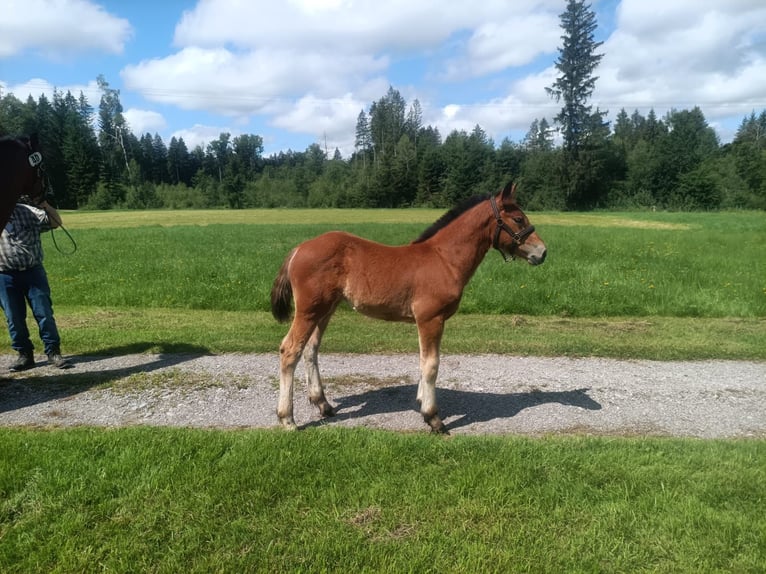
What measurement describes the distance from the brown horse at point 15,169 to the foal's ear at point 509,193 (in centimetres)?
540

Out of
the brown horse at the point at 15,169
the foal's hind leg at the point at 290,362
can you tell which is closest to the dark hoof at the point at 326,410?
the foal's hind leg at the point at 290,362

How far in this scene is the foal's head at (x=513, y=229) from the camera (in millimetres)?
5828

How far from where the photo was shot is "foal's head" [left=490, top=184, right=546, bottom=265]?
5.83 m

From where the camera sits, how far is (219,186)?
10775 cm

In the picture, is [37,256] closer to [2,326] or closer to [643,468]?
[2,326]

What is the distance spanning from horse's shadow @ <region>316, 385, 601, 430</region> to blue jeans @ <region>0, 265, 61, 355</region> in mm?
4870

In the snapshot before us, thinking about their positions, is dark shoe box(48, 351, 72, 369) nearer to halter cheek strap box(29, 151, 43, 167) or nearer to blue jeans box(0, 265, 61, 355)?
blue jeans box(0, 265, 61, 355)

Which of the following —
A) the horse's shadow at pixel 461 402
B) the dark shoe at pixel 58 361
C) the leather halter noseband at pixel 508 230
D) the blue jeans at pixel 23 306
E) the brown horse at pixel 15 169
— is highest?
the brown horse at pixel 15 169

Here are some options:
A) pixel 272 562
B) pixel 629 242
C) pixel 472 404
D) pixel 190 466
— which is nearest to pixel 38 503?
pixel 190 466

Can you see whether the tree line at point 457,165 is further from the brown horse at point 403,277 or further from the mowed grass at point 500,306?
the brown horse at point 403,277

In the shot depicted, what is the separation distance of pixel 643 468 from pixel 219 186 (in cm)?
11319

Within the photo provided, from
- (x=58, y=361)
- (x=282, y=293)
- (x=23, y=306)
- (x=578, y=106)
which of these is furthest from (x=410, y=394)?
(x=578, y=106)

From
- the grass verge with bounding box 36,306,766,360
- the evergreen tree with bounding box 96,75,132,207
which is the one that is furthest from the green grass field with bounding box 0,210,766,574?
the evergreen tree with bounding box 96,75,132,207

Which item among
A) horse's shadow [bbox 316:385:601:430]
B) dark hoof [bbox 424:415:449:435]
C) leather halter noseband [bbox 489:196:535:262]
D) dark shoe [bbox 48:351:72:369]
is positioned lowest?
horse's shadow [bbox 316:385:601:430]
